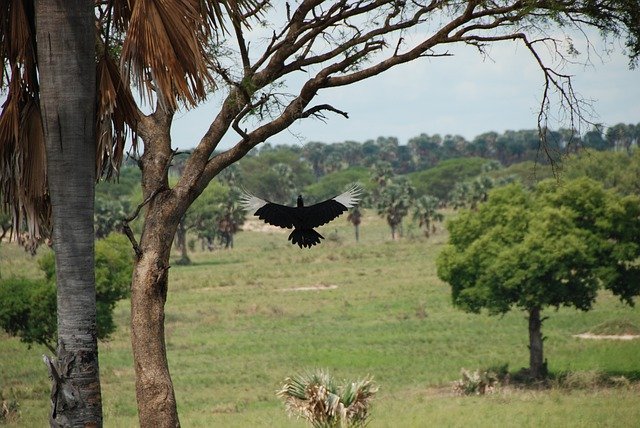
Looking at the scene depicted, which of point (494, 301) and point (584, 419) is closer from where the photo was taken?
point (584, 419)

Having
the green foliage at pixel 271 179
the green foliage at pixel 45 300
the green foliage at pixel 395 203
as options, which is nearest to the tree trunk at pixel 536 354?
the green foliage at pixel 45 300

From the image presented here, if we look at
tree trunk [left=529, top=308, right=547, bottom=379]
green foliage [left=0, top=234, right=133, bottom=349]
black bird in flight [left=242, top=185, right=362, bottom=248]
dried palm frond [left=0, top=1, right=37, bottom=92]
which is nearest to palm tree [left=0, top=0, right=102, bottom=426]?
dried palm frond [left=0, top=1, right=37, bottom=92]

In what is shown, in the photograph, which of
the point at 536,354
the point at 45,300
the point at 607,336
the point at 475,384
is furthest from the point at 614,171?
the point at 45,300

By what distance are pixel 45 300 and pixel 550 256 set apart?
17.8 meters

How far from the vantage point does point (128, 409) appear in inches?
989

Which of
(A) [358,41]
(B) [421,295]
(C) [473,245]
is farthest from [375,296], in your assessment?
(A) [358,41]

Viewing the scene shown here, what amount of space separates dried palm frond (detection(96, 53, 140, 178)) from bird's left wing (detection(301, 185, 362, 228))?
6.05 ft

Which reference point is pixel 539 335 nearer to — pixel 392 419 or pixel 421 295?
pixel 392 419

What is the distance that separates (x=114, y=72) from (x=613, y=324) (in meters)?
36.1

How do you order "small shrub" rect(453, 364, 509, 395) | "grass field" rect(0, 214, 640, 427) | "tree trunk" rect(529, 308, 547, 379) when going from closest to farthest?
"grass field" rect(0, 214, 640, 427) → "small shrub" rect(453, 364, 509, 395) → "tree trunk" rect(529, 308, 547, 379)

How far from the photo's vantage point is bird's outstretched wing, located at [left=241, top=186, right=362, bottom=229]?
8633mm

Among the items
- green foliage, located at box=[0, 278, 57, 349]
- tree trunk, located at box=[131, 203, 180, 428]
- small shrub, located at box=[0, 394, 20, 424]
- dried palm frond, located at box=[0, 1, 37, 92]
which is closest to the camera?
dried palm frond, located at box=[0, 1, 37, 92]

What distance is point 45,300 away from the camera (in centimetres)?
3161

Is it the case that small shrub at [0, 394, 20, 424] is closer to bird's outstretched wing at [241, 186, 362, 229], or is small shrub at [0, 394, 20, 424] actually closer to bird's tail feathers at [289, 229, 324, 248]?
bird's outstretched wing at [241, 186, 362, 229]
